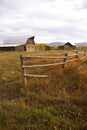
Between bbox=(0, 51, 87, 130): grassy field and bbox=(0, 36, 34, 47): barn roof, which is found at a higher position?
bbox=(0, 36, 34, 47): barn roof

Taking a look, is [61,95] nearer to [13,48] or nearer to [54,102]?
[54,102]

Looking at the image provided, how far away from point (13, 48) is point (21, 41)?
5087 mm

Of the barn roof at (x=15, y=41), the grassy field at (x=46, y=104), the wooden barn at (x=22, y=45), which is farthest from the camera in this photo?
the barn roof at (x=15, y=41)

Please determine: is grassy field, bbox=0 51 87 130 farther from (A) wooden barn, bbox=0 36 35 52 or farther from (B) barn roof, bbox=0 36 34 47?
(B) barn roof, bbox=0 36 34 47

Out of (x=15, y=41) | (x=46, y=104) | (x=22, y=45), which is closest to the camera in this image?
(x=46, y=104)

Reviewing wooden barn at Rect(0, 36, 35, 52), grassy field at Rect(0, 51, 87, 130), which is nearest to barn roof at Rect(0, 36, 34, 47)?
wooden barn at Rect(0, 36, 35, 52)

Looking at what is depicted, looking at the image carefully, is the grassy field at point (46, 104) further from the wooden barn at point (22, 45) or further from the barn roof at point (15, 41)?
the barn roof at point (15, 41)

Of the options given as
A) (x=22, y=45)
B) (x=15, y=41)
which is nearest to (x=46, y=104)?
(x=22, y=45)

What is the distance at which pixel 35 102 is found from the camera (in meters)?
7.00

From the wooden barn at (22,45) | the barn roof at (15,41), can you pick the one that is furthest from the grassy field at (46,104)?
the barn roof at (15,41)

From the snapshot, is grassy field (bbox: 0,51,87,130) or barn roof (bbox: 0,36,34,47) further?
barn roof (bbox: 0,36,34,47)

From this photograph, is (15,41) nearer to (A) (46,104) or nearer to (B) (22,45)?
(B) (22,45)

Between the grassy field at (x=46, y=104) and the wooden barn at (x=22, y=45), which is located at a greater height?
the wooden barn at (x=22, y=45)

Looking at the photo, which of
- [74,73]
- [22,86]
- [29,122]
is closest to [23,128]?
[29,122]
